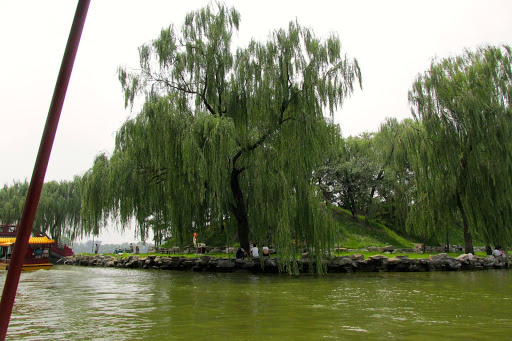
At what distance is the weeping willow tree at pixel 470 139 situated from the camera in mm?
16344

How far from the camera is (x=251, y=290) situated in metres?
9.97

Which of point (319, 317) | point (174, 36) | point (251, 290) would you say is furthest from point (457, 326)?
point (174, 36)

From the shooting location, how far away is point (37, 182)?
166 centimetres

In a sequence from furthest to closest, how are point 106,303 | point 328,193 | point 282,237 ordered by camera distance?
1. point 328,193
2. point 282,237
3. point 106,303

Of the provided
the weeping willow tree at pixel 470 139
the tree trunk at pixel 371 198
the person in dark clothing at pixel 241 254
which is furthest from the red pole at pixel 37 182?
the tree trunk at pixel 371 198

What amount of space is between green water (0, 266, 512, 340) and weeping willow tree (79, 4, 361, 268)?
4516 millimetres

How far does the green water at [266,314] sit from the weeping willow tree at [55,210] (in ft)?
86.3

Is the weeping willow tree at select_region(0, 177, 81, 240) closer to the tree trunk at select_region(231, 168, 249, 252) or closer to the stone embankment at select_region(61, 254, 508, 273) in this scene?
the stone embankment at select_region(61, 254, 508, 273)

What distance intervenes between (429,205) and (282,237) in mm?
9665

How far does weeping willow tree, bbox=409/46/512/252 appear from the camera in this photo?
643 inches

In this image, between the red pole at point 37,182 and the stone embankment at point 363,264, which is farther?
the stone embankment at point 363,264

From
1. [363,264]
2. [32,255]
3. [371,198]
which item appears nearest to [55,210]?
[32,255]

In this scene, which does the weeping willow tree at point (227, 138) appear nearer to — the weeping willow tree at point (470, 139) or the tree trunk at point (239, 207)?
the tree trunk at point (239, 207)

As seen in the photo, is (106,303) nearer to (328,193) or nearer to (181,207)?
(181,207)
